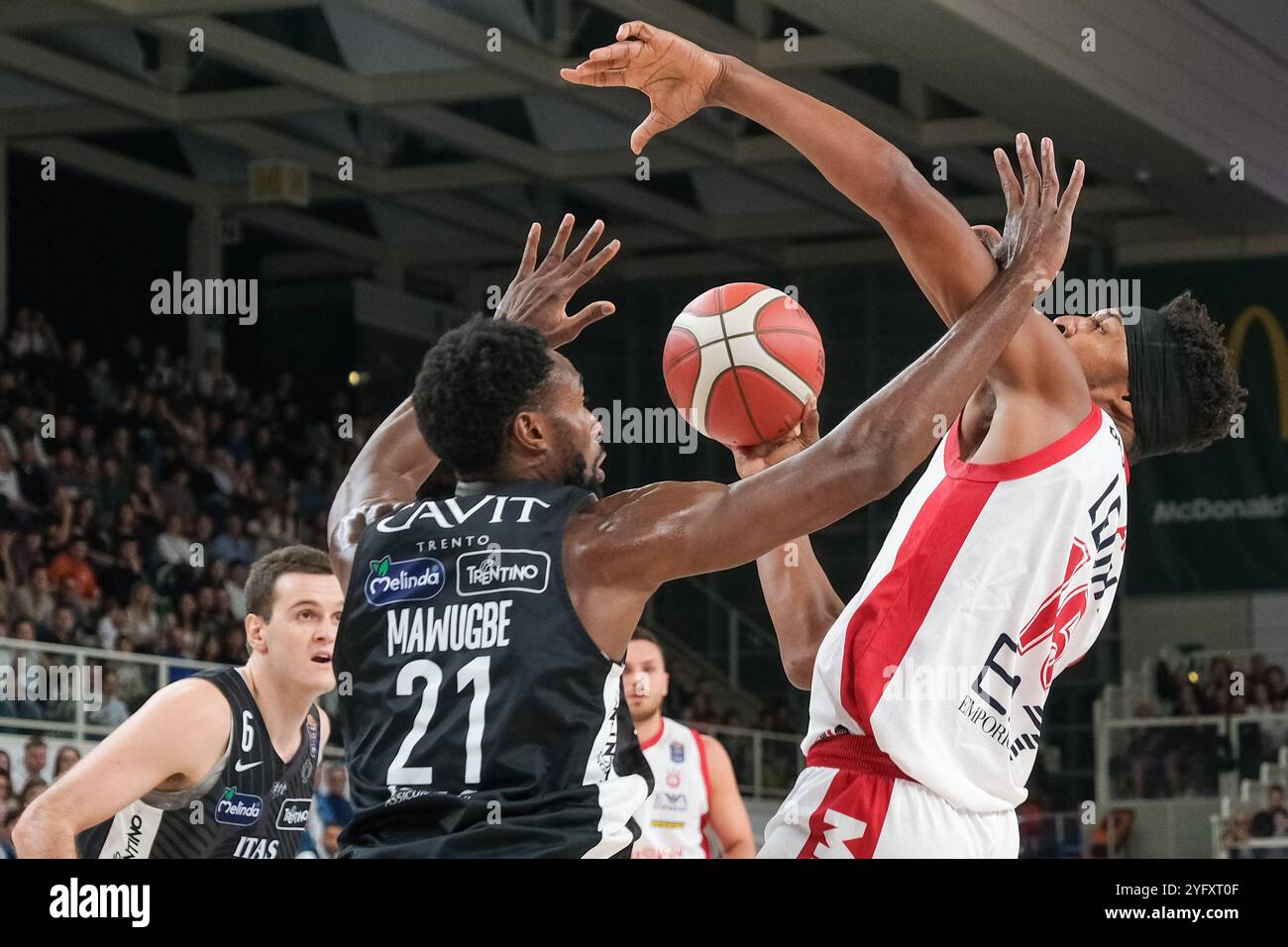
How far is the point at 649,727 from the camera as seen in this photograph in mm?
7551

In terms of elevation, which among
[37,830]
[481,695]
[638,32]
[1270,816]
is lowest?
[1270,816]

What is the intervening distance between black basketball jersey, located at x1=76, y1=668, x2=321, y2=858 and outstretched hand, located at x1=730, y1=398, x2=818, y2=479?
161cm

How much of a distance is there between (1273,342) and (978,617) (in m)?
14.6

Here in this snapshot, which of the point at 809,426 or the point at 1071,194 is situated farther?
the point at 809,426

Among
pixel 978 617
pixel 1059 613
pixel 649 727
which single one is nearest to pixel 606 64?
pixel 978 617

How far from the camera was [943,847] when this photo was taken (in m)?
3.37

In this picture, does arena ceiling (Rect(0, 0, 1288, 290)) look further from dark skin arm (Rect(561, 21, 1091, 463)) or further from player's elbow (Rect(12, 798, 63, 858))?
player's elbow (Rect(12, 798, 63, 858))

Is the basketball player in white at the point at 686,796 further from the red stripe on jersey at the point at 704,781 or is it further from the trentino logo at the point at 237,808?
the trentino logo at the point at 237,808

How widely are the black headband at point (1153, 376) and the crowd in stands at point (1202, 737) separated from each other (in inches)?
459

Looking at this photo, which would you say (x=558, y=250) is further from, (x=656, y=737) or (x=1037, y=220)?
(x=656, y=737)

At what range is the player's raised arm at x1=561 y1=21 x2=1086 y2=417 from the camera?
131 inches
